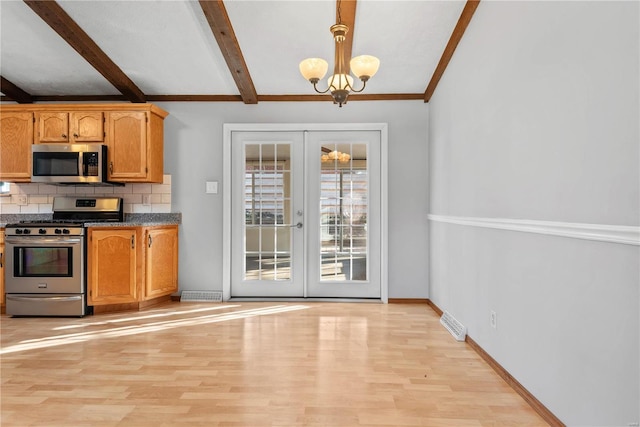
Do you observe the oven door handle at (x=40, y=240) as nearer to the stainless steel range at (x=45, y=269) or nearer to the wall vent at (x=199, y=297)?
the stainless steel range at (x=45, y=269)

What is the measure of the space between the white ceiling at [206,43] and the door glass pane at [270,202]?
2.22ft

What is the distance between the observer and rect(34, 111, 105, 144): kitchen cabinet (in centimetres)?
372

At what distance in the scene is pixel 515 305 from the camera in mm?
2053

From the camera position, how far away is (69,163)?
369 centimetres

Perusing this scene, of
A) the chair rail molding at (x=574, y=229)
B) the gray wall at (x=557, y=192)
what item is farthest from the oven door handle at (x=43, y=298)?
the chair rail molding at (x=574, y=229)

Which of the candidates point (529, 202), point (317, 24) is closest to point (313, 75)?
point (317, 24)

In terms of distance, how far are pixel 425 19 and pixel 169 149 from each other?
2.91 m

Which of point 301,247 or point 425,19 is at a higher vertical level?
point 425,19

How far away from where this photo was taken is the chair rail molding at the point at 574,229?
1266 millimetres

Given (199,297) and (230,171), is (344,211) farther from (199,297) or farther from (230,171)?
(199,297)

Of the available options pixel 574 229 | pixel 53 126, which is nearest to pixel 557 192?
pixel 574 229

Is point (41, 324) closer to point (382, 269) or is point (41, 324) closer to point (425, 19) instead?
point (382, 269)

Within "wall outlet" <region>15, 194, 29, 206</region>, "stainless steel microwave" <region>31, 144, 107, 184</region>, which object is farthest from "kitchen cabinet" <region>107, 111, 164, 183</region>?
"wall outlet" <region>15, 194, 29, 206</region>

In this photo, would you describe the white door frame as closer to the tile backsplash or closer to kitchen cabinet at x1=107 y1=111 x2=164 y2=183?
the tile backsplash
